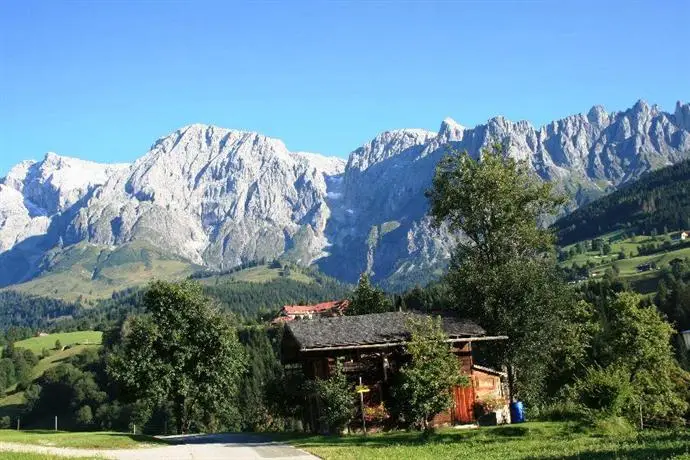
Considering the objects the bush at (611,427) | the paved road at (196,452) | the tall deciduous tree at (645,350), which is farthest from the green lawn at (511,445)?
the tall deciduous tree at (645,350)

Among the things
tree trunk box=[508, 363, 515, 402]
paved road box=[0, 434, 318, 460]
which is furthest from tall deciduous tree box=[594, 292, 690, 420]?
paved road box=[0, 434, 318, 460]

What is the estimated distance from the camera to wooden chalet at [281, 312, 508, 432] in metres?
47.4

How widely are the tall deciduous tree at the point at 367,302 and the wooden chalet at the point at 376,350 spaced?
106 ft

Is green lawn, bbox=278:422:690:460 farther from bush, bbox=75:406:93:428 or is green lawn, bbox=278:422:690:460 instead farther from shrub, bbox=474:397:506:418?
bush, bbox=75:406:93:428

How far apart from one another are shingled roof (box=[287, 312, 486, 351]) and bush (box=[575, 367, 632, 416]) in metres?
13.9

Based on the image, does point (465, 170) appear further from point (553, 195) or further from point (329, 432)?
point (329, 432)

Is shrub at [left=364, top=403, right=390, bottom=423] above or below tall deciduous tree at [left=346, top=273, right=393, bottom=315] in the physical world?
below

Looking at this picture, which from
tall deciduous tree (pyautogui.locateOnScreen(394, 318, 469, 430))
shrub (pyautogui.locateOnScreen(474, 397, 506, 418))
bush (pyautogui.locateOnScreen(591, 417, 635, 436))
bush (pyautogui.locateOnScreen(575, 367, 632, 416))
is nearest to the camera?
bush (pyautogui.locateOnScreen(591, 417, 635, 436))

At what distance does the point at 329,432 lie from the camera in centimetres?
4709

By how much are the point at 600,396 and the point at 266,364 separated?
16364 cm

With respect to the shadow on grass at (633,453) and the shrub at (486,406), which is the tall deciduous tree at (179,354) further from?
the shadow on grass at (633,453)

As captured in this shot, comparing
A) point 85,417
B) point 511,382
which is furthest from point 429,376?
point 85,417

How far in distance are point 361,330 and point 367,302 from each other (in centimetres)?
3504

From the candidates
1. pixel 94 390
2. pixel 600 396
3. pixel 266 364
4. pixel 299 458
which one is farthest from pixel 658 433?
pixel 94 390
